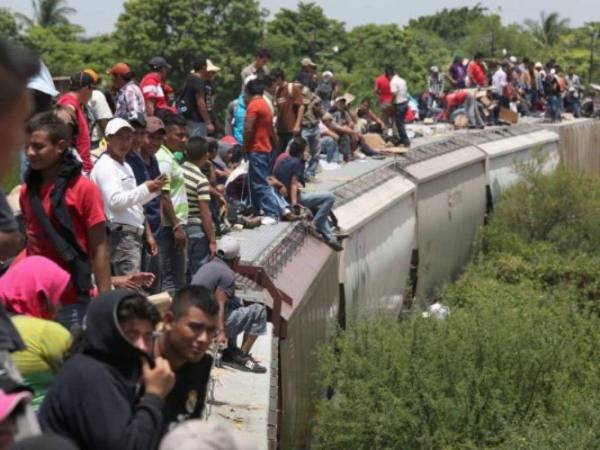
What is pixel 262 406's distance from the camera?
9594mm

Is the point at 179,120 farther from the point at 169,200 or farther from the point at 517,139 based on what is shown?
the point at 517,139

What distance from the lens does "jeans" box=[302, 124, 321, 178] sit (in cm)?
1905

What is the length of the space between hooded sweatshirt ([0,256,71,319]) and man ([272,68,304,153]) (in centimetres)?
1143

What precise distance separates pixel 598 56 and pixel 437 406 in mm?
73117

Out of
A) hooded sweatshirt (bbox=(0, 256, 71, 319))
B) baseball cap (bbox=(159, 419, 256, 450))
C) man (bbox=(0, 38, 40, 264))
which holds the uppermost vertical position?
man (bbox=(0, 38, 40, 264))

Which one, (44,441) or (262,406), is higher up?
(44,441)

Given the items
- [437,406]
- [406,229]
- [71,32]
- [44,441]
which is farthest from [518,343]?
[71,32]

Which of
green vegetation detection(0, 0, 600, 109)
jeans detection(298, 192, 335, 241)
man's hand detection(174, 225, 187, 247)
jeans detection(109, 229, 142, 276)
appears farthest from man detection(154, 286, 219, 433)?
green vegetation detection(0, 0, 600, 109)

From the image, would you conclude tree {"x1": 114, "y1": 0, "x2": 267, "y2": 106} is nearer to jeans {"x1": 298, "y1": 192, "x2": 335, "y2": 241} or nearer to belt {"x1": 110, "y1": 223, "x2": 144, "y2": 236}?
jeans {"x1": 298, "y1": 192, "x2": 335, "y2": 241}

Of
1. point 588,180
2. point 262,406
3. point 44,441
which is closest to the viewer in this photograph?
point 44,441

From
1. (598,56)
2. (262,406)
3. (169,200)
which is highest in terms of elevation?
(169,200)

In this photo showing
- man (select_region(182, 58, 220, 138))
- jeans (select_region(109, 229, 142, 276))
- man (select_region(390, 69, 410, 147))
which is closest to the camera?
jeans (select_region(109, 229, 142, 276))

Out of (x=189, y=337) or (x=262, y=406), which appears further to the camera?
(x=262, y=406)

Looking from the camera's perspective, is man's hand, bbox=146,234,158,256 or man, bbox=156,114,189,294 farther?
man, bbox=156,114,189,294
